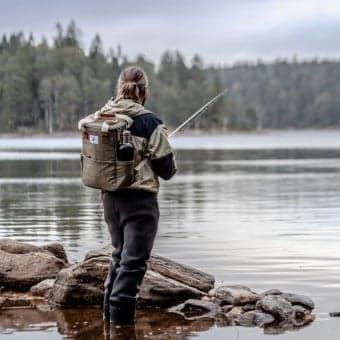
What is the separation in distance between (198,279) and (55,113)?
462ft

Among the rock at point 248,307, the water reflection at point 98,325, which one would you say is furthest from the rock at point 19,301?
the rock at point 248,307

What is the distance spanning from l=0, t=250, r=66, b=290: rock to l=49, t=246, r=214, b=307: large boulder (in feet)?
2.54

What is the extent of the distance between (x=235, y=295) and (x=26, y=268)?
2.47 m

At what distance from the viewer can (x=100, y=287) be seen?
9.21 m

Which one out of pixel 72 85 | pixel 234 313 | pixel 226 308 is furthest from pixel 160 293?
pixel 72 85

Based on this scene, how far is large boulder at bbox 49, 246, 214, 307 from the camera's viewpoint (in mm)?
9141

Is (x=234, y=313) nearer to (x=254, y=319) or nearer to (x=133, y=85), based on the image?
(x=254, y=319)

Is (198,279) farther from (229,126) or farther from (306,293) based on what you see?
(229,126)

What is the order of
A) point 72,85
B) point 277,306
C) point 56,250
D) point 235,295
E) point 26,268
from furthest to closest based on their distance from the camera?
point 72,85 < point 56,250 < point 26,268 < point 235,295 < point 277,306

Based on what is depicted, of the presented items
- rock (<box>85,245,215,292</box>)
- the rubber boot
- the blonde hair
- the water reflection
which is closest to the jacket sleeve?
the blonde hair

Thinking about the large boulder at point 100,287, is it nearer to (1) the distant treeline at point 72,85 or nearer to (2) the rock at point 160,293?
(2) the rock at point 160,293

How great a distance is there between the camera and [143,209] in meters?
7.90

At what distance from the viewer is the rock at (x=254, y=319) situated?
27.3ft

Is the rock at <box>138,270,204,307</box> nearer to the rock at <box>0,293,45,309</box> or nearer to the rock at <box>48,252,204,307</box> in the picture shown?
the rock at <box>48,252,204,307</box>
